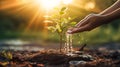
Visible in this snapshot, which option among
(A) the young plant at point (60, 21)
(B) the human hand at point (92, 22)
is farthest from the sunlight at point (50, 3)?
(B) the human hand at point (92, 22)

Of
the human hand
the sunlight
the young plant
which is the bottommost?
the human hand

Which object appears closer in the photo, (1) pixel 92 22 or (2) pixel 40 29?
(1) pixel 92 22

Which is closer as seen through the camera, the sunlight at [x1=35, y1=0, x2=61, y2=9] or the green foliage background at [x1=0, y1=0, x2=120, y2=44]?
the sunlight at [x1=35, y1=0, x2=61, y2=9]

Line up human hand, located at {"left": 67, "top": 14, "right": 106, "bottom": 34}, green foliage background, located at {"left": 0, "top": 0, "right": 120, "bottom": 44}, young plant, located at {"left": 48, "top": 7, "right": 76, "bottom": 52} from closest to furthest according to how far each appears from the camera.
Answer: human hand, located at {"left": 67, "top": 14, "right": 106, "bottom": 34}, young plant, located at {"left": 48, "top": 7, "right": 76, "bottom": 52}, green foliage background, located at {"left": 0, "top": 0, "right": 120, "bottom": 44}

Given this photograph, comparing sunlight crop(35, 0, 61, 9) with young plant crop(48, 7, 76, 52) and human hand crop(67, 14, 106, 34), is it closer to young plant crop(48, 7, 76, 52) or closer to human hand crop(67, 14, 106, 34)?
young plant crop(48, 7, 76, 52)

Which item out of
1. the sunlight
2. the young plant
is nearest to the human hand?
the young plant

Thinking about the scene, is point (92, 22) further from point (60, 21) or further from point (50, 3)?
point (50, 3)

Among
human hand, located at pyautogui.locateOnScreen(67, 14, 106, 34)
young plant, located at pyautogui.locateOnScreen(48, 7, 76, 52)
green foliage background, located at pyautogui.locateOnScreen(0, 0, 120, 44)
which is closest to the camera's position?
human hand, located at pyautogui.locateOnScreen(67, 14, 106, 34)

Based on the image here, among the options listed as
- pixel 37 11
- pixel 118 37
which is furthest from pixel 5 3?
pixel 118 37

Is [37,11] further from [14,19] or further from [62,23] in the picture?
[62,23]

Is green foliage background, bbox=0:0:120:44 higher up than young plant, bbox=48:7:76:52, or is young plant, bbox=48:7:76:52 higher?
green foliage background, bbox=0:0:120:44

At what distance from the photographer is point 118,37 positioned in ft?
65.7

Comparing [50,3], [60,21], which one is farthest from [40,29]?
[60,21]

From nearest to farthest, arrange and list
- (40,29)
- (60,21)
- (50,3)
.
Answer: (60,21)
(50,3)
(40,29)
